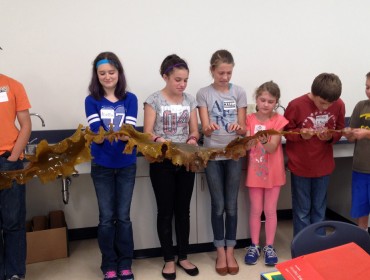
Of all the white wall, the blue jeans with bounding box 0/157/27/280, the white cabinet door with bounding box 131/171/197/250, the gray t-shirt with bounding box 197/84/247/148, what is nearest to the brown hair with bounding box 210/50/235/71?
the gray t-shirt with bounding box 197/84/247/148

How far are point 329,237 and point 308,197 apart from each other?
1231 millimetres

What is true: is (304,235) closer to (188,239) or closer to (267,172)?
(267,172)

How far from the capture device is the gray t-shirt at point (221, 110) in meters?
2.42

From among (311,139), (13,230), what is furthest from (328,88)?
(13,230)

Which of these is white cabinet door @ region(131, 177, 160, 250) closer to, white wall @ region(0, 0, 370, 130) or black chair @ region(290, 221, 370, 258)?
white wall @ region(0, 0, 370, 130)

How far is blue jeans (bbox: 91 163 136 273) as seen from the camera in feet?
7.50

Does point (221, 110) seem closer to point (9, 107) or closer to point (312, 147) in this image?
point (312, 147)

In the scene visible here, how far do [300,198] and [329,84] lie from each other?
34.8 inches

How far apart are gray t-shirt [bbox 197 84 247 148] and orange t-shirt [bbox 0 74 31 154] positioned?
1181 millimetres

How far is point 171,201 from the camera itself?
8.03ft

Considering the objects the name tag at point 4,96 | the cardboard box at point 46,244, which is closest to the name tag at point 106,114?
the name tag at point 4,96

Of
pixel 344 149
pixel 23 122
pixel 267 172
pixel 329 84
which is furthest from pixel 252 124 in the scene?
pixel 23 122

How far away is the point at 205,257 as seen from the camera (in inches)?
111

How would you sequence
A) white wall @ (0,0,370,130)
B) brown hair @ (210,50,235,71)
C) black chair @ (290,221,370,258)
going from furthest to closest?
1. white wall @ (0,0,370,130)
2. brown hair @ (210,50,235,71)
3. black chair @ (290,221,370,258)
